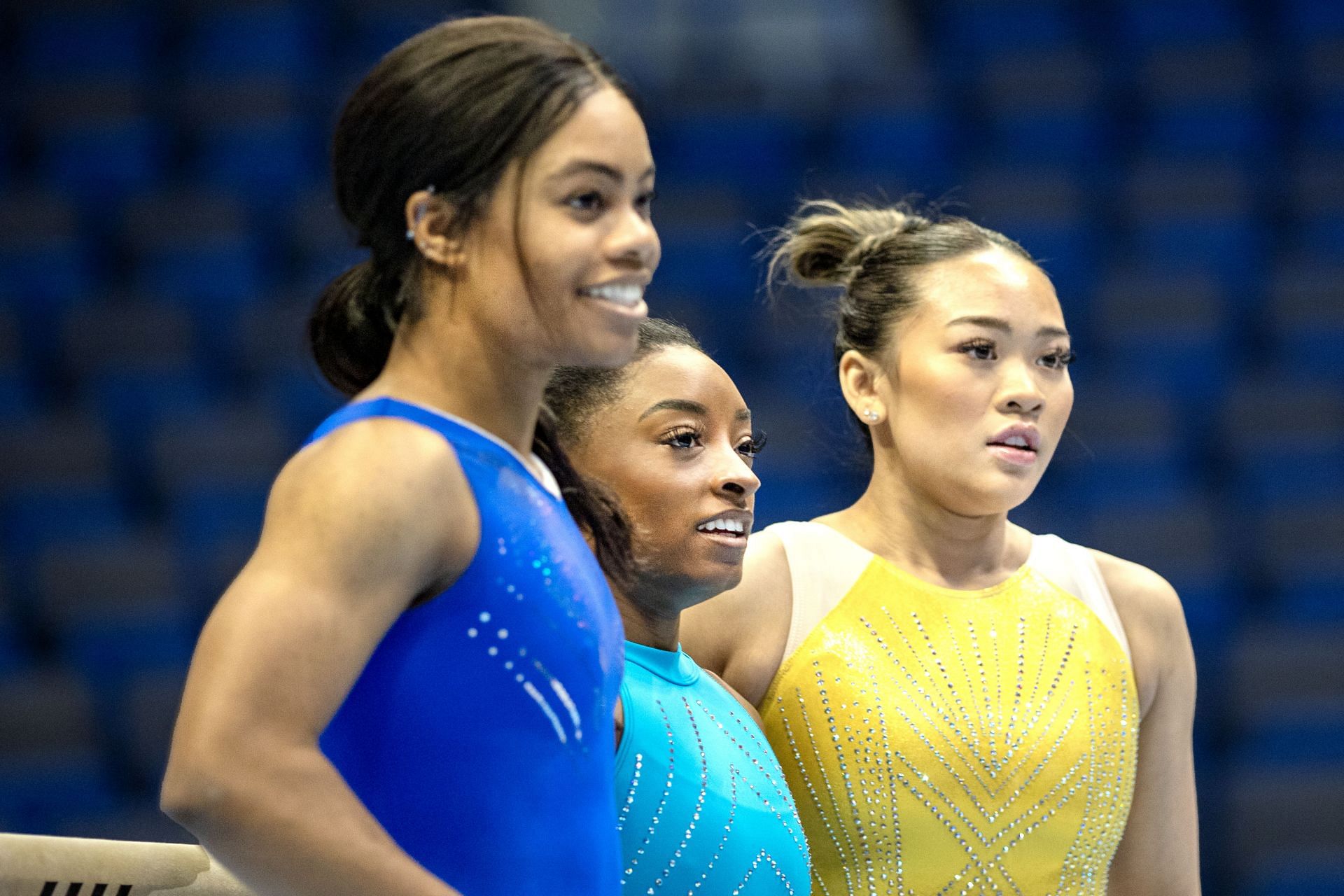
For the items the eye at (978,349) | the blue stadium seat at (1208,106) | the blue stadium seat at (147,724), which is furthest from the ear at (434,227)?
the blue stadium seat at (1208,106)

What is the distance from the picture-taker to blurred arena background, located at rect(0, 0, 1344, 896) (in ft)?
12.2

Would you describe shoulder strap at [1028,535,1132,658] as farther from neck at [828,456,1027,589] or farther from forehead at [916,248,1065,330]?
forehead at [916,248,1065,330]

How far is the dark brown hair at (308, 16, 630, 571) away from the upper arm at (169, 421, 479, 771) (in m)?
0.16

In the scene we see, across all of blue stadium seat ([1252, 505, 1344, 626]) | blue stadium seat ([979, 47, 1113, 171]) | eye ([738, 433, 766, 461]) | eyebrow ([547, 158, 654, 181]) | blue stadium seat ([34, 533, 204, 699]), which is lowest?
blue stadium seat ([34, 533, 204, 699])

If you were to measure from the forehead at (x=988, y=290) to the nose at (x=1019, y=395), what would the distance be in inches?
2.8

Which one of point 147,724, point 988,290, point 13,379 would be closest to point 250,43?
point 13,379

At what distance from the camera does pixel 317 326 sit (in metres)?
1.15

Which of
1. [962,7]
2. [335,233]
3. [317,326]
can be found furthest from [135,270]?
[317,326]

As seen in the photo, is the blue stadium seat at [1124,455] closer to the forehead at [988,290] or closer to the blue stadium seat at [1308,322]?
the blue stadium seat at [1308,322]

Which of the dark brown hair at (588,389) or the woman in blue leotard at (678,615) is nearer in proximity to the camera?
the woman in blue leotard at (678,615)

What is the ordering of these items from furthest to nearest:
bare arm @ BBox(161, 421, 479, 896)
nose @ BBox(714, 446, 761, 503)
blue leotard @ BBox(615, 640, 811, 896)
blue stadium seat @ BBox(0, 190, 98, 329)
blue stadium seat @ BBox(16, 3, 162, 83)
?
1. blue stadium seat @ BBox(16, 3, 162, 83)
2. blue stadium seat @ BBox(0, 190, 98, 329)
3. nose @ BBox(714, 446, 761, 503)
4. blue leotard @ BBox(615, 640, 811, 896)
5. bare arm @ BBox(161, 421, 479, 896)

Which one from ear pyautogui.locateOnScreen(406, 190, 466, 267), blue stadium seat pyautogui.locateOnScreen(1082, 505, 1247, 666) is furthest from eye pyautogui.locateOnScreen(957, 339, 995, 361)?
blue stadium seat pyautogui.locateOnScreen(1082, 505, 1247, 666)

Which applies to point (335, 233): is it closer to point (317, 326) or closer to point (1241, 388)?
point (1241, 388)

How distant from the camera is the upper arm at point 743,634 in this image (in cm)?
184
